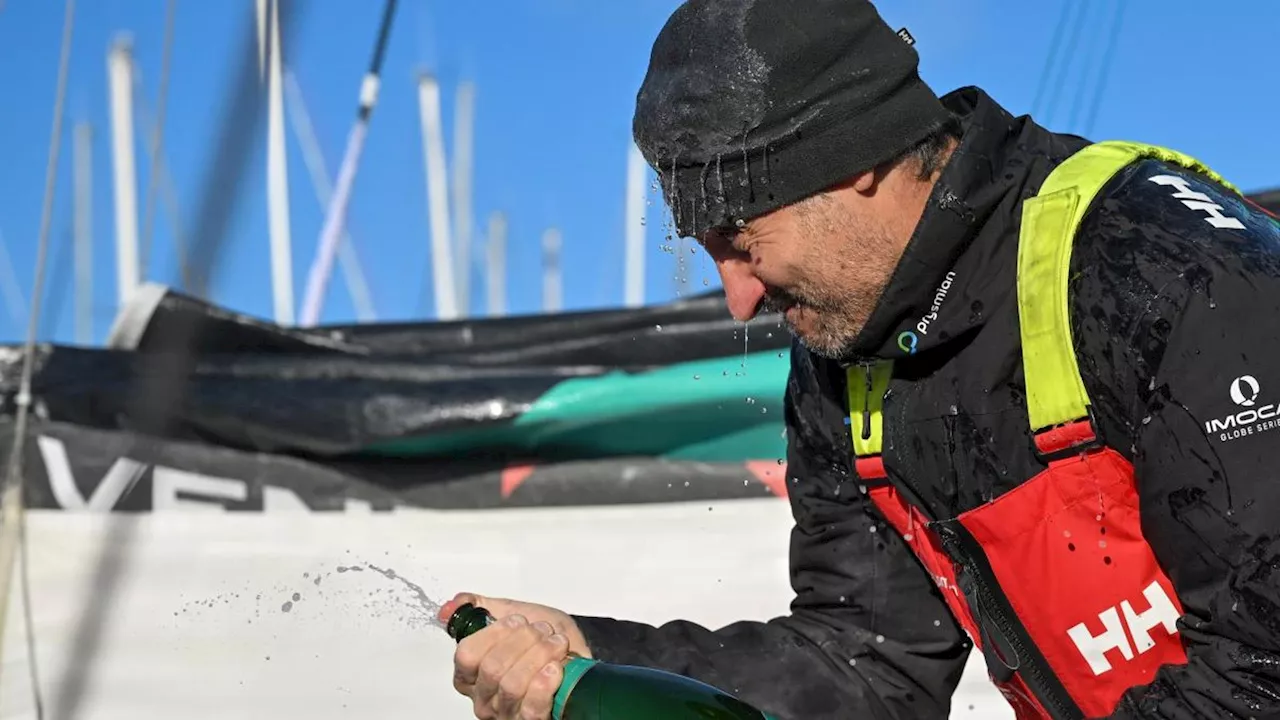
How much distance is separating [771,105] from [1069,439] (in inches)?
23.0

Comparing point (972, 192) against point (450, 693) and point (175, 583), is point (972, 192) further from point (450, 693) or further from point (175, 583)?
point (175, 583)

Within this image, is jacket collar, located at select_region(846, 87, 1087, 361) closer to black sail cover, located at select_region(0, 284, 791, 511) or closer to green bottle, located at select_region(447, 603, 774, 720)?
green bottle, located at select_region(447, 603, 774, 720)

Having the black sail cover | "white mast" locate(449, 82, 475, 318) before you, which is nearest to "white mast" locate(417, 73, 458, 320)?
"white mast" locate(449, 82, 475, 318)

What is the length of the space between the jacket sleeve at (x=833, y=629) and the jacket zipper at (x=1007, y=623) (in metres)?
0.26

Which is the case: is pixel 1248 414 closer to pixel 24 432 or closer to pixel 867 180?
pixel 867 180

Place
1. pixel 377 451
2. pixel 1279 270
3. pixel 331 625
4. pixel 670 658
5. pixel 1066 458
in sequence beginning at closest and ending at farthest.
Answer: pixel 1279 270 → pixel 1066 458 → pixel 670 658 → pixel 331 625 → pixel 377 451

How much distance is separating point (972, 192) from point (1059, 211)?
13cm

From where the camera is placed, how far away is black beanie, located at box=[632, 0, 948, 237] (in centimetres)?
194

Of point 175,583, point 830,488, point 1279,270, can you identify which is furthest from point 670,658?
point 175,583

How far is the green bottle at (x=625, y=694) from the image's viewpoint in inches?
74.9

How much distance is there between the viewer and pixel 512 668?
6.22ft

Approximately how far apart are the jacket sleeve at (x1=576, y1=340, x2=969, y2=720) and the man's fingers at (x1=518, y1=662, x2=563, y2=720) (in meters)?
0.46

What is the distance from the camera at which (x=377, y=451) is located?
4.28m

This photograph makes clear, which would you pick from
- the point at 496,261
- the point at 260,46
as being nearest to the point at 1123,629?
the point at 260,46
